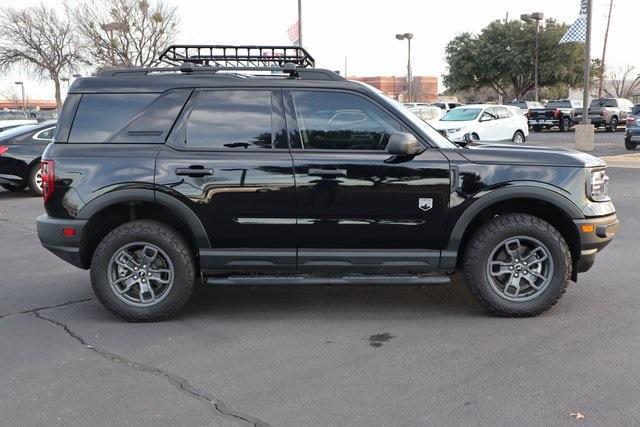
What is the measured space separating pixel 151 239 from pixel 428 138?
2.27m

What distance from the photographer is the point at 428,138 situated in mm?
4812

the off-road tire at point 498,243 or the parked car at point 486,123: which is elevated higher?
the parked car at point 486,123

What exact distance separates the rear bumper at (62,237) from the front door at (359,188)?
1.71 metres

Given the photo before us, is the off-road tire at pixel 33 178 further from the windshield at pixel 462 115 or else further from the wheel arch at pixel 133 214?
the windshield at pixel 462 115

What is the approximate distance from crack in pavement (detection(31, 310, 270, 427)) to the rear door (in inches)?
39.4

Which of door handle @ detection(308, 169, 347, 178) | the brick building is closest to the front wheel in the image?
door handle @ detection(308, 169, 347, 178)

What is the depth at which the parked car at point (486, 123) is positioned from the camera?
64.2ft

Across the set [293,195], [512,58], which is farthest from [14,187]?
[512,58]

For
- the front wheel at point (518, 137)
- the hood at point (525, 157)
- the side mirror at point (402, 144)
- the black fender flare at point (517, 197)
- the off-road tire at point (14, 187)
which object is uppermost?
the side mirror at point (402, 144)

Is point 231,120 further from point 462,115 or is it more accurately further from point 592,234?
point 462,115

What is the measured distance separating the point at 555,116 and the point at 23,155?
30.0 m

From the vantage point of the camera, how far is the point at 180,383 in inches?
150

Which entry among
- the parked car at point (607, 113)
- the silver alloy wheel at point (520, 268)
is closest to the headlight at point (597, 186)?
the silver alloy wheel at point (520, 268)

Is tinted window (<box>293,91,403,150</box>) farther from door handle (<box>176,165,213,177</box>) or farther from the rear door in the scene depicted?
door handle (<box>176,165,213,177</box>)
